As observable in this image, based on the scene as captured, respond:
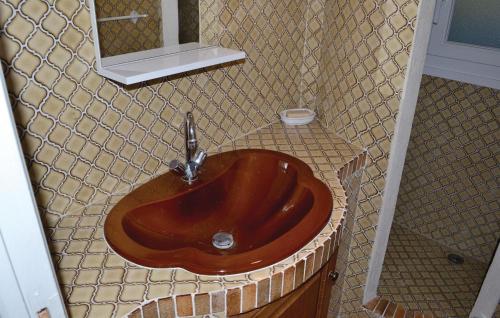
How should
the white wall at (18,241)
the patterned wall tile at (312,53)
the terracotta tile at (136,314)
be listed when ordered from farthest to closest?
1. the patterned wall tile at (312,53)
2. the terracotta tile at (136,314)
3. the white wall at (18,241)

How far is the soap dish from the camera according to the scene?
1.87m

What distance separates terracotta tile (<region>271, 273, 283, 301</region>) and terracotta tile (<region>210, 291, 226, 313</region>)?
0.45 feet

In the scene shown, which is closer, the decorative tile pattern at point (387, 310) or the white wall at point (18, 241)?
the white wall at point (18, 241)

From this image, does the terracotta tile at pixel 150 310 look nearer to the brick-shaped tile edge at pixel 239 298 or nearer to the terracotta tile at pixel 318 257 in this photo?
the brick-shaped tile edge at pixel 239 298

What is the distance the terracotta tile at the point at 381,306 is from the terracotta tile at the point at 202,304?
53.6 inches

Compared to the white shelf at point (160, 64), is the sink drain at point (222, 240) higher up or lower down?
lower down

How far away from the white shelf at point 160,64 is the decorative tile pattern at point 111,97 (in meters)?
0.07

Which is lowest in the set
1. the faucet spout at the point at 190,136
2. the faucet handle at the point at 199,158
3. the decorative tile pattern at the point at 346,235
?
the decorative tile pattern at the point at 346,235

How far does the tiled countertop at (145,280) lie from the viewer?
989mm

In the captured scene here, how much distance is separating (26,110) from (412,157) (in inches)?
91.3

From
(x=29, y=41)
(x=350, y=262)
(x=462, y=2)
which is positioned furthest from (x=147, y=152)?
(x=462, y=2)

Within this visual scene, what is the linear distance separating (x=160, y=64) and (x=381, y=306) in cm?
167

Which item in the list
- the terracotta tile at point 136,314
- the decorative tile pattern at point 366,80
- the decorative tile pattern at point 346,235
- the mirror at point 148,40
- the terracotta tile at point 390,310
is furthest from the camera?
the terracotta tile at point 390,310

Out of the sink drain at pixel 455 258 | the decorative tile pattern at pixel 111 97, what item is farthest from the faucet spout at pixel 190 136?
the sink drain at pixel 455 258
